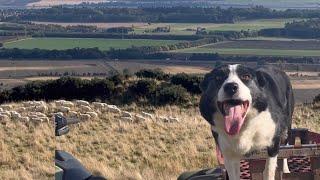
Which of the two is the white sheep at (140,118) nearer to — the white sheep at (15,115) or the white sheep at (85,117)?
the white sheep at (85,117)

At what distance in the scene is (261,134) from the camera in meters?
5.00

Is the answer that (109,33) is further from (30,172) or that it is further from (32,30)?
(30,172)

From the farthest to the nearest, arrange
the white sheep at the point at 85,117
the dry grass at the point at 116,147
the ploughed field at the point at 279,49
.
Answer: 1. the ploughed field at the point at 279,49
2. the white sheep at the point at 85,117
3. the dry grass at the point at 116,147

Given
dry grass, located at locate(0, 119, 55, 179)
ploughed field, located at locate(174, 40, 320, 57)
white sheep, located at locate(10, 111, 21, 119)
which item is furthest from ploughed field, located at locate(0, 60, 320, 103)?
dry grass, located at locate(0, 119, 55, 179)

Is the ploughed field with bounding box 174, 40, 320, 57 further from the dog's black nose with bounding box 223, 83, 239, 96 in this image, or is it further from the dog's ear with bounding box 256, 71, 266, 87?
the dog's black nose with bounding box 223, 83, 239, 96

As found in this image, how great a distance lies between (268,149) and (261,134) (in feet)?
0.60

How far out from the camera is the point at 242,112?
15.7 feet

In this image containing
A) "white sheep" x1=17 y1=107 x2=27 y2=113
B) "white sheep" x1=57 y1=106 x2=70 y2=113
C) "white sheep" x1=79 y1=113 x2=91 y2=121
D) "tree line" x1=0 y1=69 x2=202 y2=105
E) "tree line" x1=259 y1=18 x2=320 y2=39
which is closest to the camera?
"white sheep" x1=79 y1=113 x2=91 y2=121

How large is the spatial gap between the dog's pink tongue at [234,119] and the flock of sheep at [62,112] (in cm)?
1266

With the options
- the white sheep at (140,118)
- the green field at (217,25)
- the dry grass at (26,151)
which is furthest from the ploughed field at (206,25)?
the dry grass at (26,151)

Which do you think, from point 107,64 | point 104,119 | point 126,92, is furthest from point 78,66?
point 104,119

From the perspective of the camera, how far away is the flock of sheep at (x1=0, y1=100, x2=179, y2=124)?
17406mm

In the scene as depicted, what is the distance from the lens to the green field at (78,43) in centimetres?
6162

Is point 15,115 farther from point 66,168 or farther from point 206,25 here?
point 206,25
